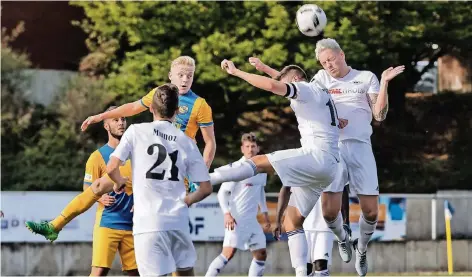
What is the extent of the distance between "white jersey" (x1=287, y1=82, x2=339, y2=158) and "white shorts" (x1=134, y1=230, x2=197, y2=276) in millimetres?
2896

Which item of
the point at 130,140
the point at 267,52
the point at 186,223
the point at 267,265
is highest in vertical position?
the point at 267,52

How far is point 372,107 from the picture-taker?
554 inches

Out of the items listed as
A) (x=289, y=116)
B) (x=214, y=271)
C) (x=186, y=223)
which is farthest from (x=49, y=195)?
(x=186, y=223)

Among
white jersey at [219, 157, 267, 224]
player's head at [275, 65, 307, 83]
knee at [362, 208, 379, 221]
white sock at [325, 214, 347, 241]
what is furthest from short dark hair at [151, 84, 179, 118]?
white jersey at [219, 157, 267, 224]

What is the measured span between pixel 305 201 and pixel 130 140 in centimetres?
356

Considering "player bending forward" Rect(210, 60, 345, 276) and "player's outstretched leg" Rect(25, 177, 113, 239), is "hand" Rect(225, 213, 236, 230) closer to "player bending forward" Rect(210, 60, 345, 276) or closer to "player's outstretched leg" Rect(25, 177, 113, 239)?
"player bending forward" Rect(210, 60, 345, 276)

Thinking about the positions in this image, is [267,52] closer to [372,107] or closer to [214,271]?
[214,271]

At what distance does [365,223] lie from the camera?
14945 mm

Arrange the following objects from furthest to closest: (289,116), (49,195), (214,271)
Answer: (289,116) → (49,195) → (214,271)

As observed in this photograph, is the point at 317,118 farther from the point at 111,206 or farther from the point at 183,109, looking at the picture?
the point at 111,206

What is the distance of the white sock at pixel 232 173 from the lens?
12055 millimetres

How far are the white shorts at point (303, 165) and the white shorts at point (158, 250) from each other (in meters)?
2.55

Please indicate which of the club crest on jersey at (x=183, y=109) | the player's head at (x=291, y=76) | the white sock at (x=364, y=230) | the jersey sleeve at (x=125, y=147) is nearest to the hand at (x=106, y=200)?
the club crest on jersey at (x=183, y=109)

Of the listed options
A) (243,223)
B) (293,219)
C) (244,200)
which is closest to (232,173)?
(293,219)
